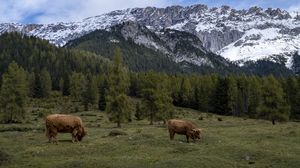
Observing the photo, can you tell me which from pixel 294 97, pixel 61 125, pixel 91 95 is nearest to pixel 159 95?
pixel 294 97

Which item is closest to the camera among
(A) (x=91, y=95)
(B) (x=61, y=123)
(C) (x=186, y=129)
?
(B) (x=61, y=123)

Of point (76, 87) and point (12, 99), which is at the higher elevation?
point (76, 87)

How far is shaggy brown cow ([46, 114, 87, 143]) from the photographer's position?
3591 cm

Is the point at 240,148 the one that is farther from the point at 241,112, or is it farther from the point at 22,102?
→ the point at 241,112

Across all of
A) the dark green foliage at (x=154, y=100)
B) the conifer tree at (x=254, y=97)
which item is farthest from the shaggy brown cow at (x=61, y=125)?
the conifer tree at (x=254, y=97)

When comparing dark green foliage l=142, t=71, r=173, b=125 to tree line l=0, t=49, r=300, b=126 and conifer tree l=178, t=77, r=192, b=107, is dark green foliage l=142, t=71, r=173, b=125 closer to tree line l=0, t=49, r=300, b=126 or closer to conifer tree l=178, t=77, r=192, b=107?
tree line l=0, t=49, r=300, b=126

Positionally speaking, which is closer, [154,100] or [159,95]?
[154,100]

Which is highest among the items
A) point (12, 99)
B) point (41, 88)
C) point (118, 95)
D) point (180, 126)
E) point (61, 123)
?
point (41, 88)

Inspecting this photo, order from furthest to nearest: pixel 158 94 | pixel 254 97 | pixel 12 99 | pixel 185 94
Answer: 1. pixel 185 94
2. pixel 254 97
3. pixel 158 94
4. pixel 12 99

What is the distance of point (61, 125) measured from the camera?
36125 millimetres

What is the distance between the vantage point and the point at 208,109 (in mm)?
137000

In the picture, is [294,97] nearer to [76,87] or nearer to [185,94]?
[185,94]

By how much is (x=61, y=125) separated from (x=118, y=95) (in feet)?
119

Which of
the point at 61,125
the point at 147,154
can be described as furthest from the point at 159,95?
the point at 147,154
